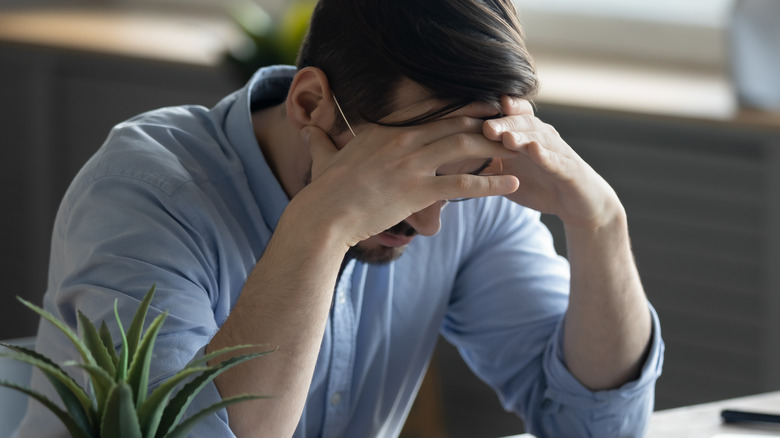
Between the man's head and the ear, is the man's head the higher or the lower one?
the higher one

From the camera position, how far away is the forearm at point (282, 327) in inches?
44.3

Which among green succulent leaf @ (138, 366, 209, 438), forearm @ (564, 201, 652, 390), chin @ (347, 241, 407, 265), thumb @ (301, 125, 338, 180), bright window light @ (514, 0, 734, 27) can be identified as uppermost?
thumb @ (301, 125, 338, 180)

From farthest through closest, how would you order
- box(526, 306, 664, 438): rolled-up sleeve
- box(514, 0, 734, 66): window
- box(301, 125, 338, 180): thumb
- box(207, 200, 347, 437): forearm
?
1. box(514, 0, 734, 66): window
2. box(526, 306, 664, 438): rolled-up sleeve
3. box(301, 125, 338, 180): thumb
4. box(207, 200, 347, 437): forearm

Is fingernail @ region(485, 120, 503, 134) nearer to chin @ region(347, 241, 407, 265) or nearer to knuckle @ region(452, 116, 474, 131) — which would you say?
knuckle @ region(452, 116, 474, 131)

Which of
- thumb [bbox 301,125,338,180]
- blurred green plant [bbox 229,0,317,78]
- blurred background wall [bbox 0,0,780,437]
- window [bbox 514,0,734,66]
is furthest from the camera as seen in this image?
window [bbox 514,0,734,66]

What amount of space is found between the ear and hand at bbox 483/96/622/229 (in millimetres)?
246

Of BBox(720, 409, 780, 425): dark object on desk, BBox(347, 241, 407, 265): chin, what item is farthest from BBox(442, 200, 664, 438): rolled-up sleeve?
BBox(347, 241, 407, 265): chin

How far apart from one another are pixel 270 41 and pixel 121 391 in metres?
2.05

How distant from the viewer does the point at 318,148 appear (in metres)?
1.31

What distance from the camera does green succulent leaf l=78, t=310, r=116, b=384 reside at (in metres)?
0.85

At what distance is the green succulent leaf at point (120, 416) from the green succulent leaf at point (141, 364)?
24mm

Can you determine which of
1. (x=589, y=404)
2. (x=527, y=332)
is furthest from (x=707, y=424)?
(x=527, y=332)

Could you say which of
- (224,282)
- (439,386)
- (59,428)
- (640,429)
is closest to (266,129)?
(224,282)

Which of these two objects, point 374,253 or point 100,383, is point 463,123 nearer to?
point 374,253
